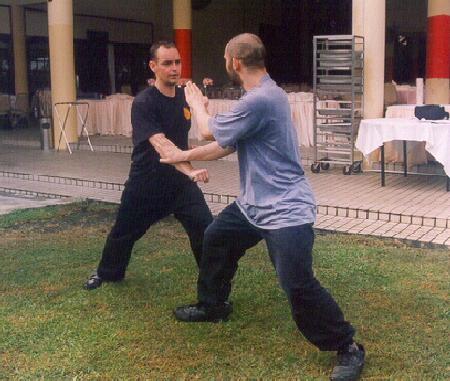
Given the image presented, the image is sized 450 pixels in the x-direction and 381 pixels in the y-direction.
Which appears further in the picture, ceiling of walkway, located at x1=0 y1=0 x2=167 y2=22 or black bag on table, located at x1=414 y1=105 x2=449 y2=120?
ceiling of walkway, located at x1=0 y1=0 x2=167 y2=22

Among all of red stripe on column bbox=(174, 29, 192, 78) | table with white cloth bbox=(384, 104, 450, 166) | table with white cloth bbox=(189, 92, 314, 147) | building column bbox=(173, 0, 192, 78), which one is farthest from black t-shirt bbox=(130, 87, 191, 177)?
building column bbox=(173, 0, 192, 78)

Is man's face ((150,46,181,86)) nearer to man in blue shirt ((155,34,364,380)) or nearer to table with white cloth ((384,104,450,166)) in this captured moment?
man in blue shirt ((155,34,364,380))

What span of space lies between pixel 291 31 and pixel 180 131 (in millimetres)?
24021

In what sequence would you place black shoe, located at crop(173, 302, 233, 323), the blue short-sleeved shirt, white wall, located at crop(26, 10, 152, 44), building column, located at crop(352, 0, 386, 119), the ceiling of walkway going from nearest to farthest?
1. the blue short-sleeved shirt
2. black shoe, located at crop(173, 302, 233, 323)
3. building column, located at crop(352, 0, 386, 119)
4. white wall, located at crop(26, 10, 152, 44)
5. the ceiling of walkway

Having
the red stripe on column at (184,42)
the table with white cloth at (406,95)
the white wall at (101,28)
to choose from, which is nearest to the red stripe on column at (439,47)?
the table with white cloth at (406,95)

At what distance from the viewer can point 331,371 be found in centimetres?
365

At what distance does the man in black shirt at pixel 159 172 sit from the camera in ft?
14.6

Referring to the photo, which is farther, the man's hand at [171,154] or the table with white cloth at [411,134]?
the table with white cloth at [411,134]

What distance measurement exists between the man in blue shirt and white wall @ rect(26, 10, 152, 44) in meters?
17.9

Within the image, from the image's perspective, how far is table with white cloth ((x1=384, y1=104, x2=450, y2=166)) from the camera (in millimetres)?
9531

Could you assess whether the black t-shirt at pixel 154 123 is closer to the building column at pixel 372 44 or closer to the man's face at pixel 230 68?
the man's face at pixel 230 68

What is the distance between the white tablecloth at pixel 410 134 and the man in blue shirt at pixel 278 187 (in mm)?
4814

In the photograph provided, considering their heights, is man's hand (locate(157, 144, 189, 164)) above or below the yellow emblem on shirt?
below

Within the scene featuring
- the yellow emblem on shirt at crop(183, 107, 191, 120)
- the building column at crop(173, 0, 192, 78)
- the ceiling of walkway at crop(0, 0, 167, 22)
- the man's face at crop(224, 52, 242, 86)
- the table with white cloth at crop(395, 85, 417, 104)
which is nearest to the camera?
the man's face at crop(224, 52, 242, 86)
